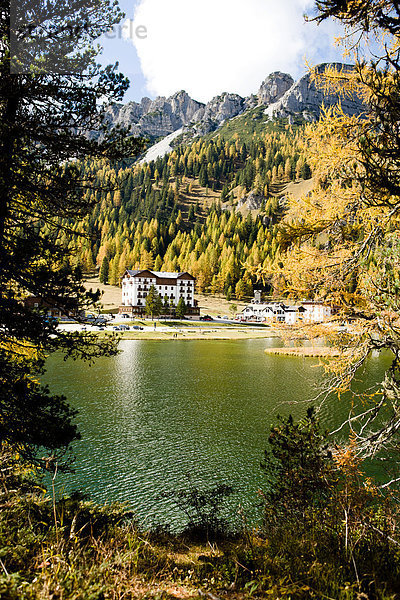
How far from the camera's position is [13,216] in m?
6.46

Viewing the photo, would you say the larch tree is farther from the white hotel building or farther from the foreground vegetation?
the white hotel building

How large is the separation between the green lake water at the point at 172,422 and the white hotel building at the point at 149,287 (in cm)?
6436

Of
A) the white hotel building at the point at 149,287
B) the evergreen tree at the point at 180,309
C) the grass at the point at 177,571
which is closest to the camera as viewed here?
the grass at the point at 177,571

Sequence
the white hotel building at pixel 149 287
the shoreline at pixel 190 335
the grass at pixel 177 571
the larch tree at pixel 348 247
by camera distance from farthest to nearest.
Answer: the white hotel building at pixel 149 287 → the shoreline at pixel 190 335 → the larch tree at pixel 348 247 → the grass at pixel 177 571

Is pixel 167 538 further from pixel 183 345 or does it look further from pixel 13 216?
pixel 183 345

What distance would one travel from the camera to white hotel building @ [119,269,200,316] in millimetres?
104312

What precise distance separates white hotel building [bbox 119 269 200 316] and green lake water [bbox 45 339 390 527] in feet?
211

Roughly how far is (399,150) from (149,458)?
49.0 ft

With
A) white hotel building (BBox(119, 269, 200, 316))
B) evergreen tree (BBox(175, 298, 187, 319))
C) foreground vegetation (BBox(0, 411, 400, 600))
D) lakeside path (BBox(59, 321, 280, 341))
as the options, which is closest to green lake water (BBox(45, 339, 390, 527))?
foreground vegetation (BBox(0, 411, 400, 600))

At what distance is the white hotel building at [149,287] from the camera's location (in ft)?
342

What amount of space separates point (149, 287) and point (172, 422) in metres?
87.7

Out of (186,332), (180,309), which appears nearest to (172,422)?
(186,332)

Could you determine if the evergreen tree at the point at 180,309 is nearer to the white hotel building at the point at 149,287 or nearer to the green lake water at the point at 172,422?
the white hotel building at the point at 149,287

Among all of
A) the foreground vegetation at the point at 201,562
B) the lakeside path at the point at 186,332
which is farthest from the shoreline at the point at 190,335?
the foreground vegetation at the point at 201,562
